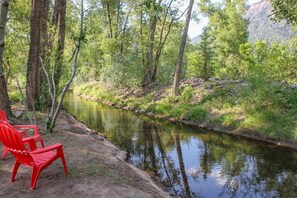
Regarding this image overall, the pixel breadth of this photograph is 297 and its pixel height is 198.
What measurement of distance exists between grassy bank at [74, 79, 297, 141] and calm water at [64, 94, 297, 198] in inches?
37.0

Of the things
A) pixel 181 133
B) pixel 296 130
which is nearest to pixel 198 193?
pixel 296 130

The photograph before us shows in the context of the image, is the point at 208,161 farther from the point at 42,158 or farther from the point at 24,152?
the point at 24,152

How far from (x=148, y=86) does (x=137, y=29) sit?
7.63 metres

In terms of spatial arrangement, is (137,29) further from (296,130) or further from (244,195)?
(244,195)

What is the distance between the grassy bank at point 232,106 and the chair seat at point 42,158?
908 centimetres

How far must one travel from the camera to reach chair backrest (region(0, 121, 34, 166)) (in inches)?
200

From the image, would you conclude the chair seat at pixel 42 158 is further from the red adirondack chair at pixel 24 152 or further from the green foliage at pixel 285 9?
the green foliage at pixel 285 9

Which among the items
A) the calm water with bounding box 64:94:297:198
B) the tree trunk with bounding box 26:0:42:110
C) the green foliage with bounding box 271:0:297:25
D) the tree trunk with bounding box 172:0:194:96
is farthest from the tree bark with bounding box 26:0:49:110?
the green foliage with bounding box 271:0:297:25

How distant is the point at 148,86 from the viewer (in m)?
26.0

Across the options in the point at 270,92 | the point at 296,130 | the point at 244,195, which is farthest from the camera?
the point at 270,92

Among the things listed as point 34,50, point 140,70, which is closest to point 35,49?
point 34,50

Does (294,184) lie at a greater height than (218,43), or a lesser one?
lesser

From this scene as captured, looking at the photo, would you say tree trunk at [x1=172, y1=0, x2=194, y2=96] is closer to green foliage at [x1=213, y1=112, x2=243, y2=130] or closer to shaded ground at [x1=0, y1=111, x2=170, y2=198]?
green foliage at [x1=213, y1=112, x2=243, y2=130]

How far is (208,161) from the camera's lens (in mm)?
10180
